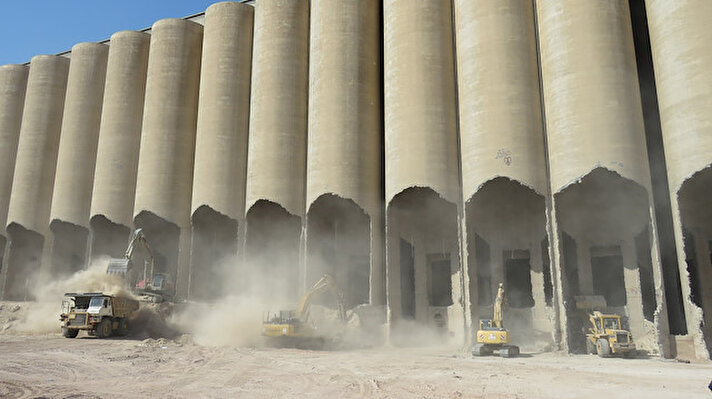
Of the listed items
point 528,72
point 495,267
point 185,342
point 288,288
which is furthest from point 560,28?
point 185,342

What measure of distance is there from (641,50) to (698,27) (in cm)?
424

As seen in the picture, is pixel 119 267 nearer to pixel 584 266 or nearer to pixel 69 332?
pixel 69 332

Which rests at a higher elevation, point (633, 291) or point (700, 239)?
point (700, 239)

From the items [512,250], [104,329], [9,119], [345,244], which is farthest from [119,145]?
[512,250]

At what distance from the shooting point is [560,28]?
2395 cm

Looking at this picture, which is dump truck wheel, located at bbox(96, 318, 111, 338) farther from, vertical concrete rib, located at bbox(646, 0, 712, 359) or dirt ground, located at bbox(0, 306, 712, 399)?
vertical concrete rib, located at bbox(646, 0, 712, 359)

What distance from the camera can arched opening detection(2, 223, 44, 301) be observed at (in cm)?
3778

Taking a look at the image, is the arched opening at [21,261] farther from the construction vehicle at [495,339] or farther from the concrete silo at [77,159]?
the construction vehicle at [495,339]

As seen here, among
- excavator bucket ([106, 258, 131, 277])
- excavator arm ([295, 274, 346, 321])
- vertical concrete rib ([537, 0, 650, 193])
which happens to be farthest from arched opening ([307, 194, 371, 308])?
vertical concrete rib ([537, 0, 650, 193])

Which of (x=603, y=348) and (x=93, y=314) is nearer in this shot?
(x=603, y=348)

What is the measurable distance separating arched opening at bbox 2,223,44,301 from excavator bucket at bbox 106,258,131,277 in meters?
14.3

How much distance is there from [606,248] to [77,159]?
33393 millimetres

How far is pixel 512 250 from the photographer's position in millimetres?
27000

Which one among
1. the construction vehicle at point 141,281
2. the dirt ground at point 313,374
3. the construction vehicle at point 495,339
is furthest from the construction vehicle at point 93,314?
the construction vehicle at point 495,339
